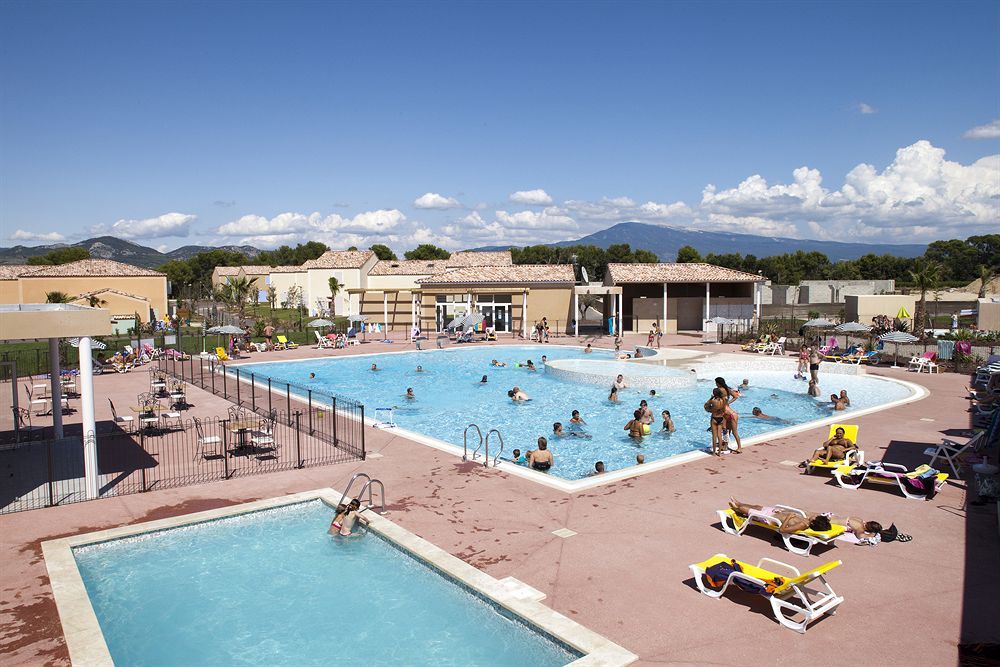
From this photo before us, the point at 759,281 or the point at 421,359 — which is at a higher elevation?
the point at 759,281

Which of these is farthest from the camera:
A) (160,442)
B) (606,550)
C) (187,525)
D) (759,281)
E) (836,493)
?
(759,281)

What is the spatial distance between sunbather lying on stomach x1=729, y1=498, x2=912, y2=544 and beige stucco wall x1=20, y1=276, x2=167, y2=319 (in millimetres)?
48009

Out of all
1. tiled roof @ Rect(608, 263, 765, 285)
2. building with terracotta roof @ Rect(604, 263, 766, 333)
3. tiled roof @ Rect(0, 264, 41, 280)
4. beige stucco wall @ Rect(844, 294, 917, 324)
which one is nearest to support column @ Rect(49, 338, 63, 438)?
building with terracotta roof @ Rect(604, 263, 766, 333)

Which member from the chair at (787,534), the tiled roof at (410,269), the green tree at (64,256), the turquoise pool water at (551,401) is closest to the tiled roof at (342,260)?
the tiled roof at (410,269)

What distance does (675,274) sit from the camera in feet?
138

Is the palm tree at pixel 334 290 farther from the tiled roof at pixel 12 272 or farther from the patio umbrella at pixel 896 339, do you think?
the patio umbrella at pixel 896 339

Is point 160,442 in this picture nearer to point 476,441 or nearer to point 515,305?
point 476,441

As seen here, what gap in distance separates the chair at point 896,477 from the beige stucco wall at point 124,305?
154ft

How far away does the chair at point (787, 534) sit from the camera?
8273 millimetres

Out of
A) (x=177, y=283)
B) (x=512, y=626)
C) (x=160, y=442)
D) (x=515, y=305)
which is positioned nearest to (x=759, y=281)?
(x=515, y=305)

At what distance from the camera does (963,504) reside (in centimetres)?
1002

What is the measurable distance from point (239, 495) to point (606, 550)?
6.05m

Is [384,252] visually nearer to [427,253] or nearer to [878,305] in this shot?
[427,253]

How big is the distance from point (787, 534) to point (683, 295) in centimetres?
3792
